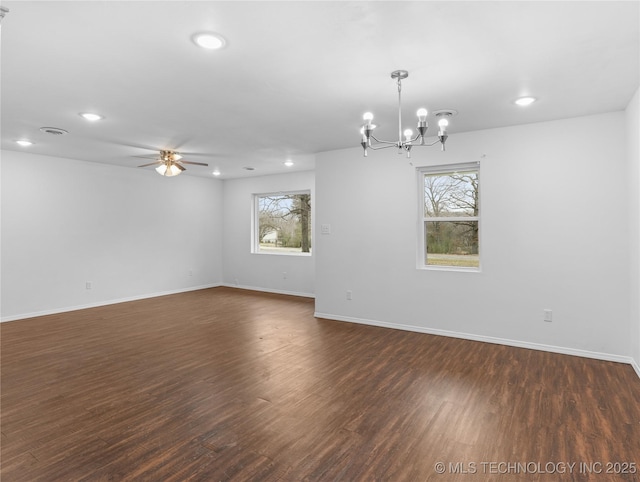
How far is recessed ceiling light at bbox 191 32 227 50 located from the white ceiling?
0.16 feet

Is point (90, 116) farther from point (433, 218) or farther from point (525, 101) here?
point (525, 101)

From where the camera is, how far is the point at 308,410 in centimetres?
261

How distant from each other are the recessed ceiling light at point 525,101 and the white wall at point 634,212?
0.77m

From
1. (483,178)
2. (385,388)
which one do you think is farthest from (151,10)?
(483,178)

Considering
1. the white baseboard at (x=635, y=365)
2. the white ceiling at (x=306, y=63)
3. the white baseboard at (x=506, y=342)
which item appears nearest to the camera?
the white ceiling at (x=306, y=63)

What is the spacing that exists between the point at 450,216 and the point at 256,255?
4625 mm

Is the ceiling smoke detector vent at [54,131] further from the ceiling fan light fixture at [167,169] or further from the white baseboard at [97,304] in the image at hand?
the white baseboard at [97,304]

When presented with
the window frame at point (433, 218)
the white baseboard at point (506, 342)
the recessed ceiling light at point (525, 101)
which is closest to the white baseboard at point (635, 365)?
the white baseboard at point (506, 342)

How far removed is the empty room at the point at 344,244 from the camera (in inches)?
80.3

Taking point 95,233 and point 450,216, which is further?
point 95,233

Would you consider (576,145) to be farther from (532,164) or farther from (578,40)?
(578,40)

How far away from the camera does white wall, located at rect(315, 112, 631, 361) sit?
3613 millimetres

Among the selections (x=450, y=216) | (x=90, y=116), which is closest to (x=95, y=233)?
(x=90, y=116)

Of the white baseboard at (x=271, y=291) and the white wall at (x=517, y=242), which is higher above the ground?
the white wall at (x=517, y=242)
